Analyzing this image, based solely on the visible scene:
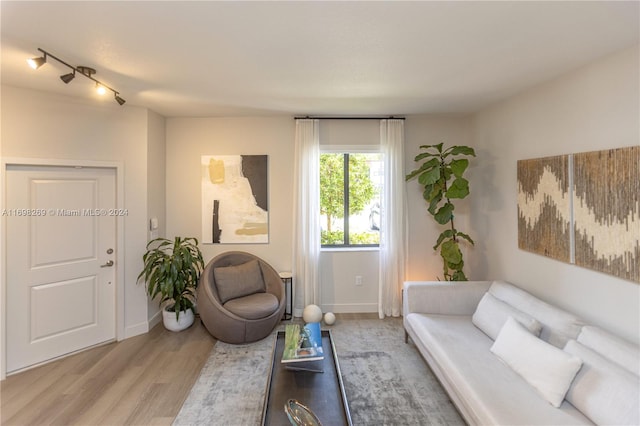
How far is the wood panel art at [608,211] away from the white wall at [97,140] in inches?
168

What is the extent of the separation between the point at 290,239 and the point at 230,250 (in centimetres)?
82

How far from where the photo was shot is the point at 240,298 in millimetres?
3604

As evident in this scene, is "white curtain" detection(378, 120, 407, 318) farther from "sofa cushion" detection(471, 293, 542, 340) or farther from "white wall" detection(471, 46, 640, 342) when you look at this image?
"sofa cushion" detection(471, 293, 542, 340)

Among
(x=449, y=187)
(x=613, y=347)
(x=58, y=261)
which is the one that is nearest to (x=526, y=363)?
(x=613, y=347)

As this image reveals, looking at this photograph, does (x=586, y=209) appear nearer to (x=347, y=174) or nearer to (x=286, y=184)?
(x=347, y=174)

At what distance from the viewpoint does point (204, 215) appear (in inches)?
160

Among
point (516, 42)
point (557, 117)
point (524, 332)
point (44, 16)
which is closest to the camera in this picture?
point (44, 16)

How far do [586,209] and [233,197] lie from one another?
367 cm

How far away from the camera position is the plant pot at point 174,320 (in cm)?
361

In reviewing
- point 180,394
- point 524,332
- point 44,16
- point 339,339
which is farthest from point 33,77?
point 524,332

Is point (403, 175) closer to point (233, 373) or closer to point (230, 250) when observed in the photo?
point (230, 250)

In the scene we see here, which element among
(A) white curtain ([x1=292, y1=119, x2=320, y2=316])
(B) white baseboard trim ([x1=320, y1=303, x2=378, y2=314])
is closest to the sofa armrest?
(B) white baseboard trim ([x1=320, y1=303, x2=378, y2=314])

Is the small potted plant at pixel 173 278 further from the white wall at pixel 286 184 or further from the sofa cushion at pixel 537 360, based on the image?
the sofa cushion at pixel 537 360

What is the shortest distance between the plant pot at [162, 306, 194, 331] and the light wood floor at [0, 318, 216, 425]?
0.23m
